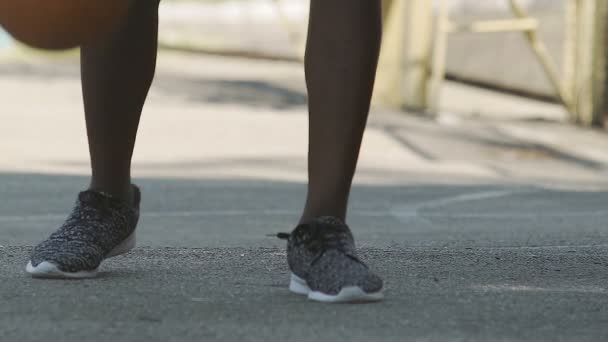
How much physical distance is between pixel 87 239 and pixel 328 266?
24.9 inches

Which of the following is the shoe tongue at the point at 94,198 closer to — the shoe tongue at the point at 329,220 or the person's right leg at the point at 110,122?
the person's right leg at the point at 110,122

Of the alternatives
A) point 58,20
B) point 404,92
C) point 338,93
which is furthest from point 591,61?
point 58,20

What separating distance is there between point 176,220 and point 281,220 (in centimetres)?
48

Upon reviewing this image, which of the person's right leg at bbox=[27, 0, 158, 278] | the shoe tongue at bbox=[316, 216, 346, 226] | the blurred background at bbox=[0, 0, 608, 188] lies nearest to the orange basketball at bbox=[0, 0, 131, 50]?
the person's right leg at bbox=[27, 0, 158, 278]

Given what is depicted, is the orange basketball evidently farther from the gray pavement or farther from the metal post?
the metal post

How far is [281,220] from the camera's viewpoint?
20.3ft

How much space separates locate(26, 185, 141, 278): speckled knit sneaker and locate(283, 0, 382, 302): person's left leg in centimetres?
49

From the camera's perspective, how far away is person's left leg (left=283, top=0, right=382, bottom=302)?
9.75 feet

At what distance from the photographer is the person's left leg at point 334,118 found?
297 cm

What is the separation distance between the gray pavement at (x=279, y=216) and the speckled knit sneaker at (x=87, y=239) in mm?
49

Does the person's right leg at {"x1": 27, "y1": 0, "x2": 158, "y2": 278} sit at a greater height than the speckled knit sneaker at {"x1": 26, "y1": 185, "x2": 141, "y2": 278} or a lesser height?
greater

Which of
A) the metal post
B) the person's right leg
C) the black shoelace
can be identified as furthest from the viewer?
the metal post

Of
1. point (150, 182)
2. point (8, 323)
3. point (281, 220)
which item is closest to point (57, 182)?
point (150, 182)

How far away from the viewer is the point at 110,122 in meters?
3.25
